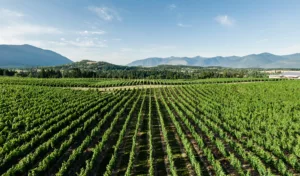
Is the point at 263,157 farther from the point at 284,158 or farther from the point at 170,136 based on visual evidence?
the point at 170,136

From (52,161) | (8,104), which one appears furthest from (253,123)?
(8,104)

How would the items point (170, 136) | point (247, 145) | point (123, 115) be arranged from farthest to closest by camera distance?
point (123, 115) < point (170, 136) < point (247, 145)

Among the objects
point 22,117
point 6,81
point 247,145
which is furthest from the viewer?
point 6,81

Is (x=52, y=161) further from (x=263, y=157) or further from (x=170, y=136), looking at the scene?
(x=263, y=157)

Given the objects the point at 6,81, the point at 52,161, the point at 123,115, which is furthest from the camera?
the point at 6,81

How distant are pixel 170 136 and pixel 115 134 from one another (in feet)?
25.0

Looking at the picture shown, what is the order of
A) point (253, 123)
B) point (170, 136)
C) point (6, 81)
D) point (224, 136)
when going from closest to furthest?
point (224, 136) → point (170, 136) → point (253, 123) → point (6, 81)

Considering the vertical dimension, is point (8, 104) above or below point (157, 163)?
above

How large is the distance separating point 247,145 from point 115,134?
16419mm

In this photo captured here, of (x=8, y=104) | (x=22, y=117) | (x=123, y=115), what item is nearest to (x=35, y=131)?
(x=22, y=117)

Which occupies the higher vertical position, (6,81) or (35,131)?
(6,81)

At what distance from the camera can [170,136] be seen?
2477 centimetres

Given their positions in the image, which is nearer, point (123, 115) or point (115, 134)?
point (115, 134)

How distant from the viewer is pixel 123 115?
35.8 m
